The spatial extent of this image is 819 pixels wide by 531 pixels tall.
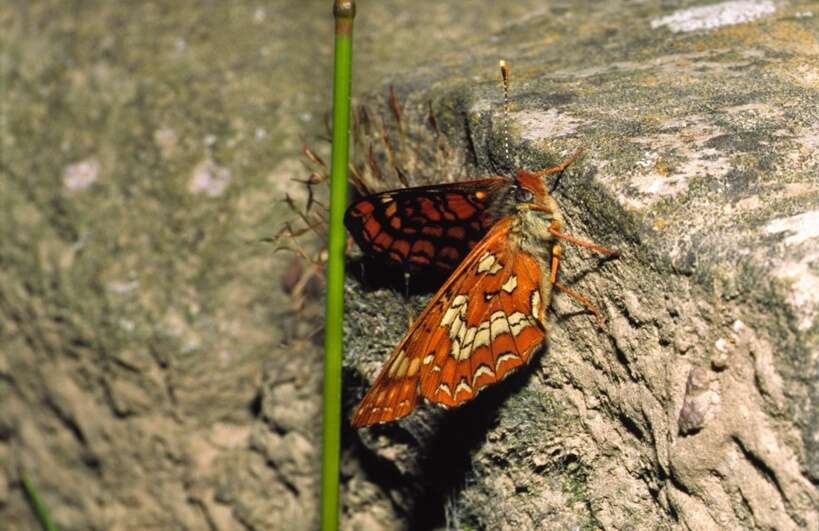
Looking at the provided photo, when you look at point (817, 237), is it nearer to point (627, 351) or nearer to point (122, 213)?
point (627, 351)

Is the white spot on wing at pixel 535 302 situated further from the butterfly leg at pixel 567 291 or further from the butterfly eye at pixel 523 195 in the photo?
the butterfly eye at pixel 523 195

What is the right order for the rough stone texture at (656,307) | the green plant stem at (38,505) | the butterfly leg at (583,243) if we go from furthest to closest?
the green plant stem at (38,505) → the butterfly leg at (583,243) → the rough stone texture at (656,307)

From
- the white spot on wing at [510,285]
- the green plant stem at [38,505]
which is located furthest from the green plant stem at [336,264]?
the green plant stem at [38,505]

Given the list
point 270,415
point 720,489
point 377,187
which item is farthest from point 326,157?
point 720,489

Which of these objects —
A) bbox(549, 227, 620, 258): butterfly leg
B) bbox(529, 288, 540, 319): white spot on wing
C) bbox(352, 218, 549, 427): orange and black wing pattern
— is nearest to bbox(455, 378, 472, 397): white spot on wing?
bbox(352, 218, 549, 427): orange and black wing pattern

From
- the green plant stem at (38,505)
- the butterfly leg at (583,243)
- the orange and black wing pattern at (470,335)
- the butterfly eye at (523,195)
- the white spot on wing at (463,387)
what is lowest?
the green plant stem at (38,505)

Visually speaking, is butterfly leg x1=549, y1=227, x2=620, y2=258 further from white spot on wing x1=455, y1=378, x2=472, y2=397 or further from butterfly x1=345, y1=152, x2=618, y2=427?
white spot on wing x1=455, y1=378, x2=472, y2=397
